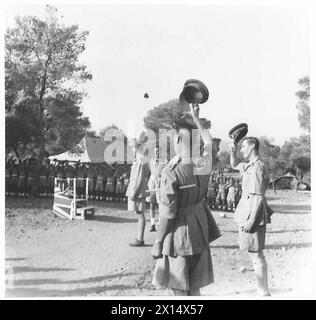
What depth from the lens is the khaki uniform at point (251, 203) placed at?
3998mm

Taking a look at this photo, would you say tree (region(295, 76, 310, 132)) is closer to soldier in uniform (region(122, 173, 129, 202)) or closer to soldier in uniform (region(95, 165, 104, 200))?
soldier in uniform (region(122, 173, 129, 202))

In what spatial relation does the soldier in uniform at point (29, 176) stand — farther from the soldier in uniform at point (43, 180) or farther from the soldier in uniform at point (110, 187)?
the soldier in uniform at point (110, 187)

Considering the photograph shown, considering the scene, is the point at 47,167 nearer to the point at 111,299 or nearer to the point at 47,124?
the point at 47,124

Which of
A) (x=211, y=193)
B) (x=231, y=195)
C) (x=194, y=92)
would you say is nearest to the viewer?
(x=194, y=92)

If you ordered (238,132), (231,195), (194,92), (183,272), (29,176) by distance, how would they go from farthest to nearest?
(231,195) → (29,176) → (238,132) → (194,92) → (183,272)

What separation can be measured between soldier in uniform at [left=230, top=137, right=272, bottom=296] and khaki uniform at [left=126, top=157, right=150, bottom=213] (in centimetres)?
96

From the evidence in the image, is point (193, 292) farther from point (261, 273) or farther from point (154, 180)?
point (154, 180)

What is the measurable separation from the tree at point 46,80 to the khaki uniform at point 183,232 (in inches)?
60.1

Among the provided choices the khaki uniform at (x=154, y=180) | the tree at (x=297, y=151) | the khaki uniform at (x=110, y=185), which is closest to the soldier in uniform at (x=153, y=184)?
the khaki uniform at (x=154, y=180)

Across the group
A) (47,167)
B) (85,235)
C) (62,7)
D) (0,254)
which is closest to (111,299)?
(85,235)

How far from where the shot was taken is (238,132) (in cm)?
438

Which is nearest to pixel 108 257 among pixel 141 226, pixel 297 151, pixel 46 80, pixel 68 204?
pixel 141 226

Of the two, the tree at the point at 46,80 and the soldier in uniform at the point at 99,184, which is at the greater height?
the tree at the point at 46,80

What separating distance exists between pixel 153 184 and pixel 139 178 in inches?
6.5
